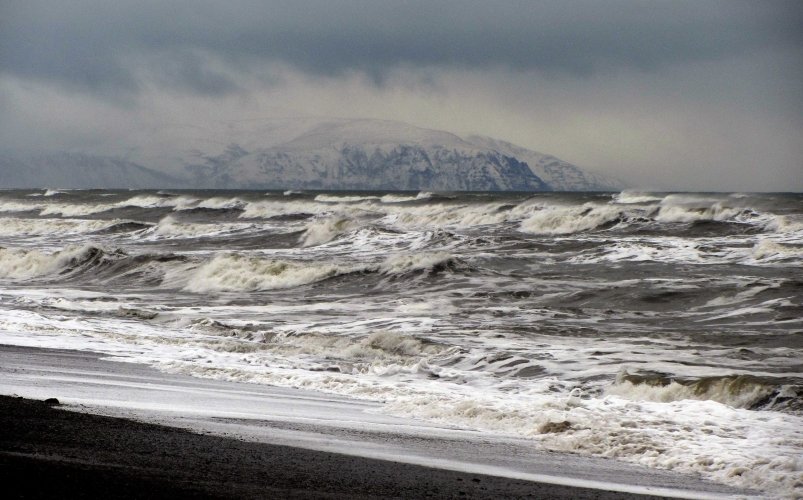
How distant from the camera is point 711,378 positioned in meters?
10.1

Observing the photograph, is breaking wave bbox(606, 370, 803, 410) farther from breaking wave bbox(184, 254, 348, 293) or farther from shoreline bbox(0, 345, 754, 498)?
breaking wave bbox(184, 254, 348, 293)

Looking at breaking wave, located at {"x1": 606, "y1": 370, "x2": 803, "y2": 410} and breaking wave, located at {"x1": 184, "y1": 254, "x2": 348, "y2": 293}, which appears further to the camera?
breaking wave, located at {"x1": 184, "y1": 254, "x2": 348, "y2": 293}

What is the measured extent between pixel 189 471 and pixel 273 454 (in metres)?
0.91

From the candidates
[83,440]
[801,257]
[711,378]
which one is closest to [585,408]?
[711,378]

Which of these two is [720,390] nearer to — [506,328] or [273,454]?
[273,454]

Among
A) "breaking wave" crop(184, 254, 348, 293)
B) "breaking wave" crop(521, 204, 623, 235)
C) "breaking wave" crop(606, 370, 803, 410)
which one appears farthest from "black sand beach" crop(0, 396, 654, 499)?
"breaking wave" crop(521, 204, 623, 235)

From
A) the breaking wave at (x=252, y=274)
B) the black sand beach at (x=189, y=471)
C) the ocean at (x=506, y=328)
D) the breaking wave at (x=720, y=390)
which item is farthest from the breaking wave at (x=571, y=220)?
the black sand beach at (x=189, y=471)

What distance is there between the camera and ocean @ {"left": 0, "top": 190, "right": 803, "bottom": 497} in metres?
8.10

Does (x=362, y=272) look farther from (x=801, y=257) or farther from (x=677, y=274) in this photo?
(x=801, y=257)

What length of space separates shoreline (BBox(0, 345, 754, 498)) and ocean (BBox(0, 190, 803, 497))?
601mm

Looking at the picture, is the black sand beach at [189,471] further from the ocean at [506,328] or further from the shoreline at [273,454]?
the ocean at [506,328]

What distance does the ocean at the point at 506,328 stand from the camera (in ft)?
26.6

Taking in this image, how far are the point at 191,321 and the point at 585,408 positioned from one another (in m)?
9.55

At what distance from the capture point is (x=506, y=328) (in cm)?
1518
